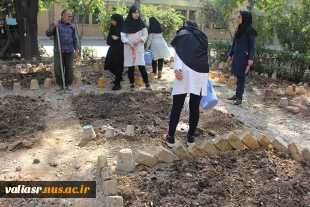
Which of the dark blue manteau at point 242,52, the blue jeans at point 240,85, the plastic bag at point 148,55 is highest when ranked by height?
the dark blue manteau at point 242,52

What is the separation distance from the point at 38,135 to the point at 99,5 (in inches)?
340

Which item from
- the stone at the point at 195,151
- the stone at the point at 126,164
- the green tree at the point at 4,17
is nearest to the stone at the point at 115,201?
the stone at the point at 126,164

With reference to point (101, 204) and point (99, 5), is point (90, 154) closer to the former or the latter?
point (101, 204)

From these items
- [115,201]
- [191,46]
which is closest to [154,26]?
[191,46]

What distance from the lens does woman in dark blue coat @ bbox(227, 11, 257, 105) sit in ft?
20.2

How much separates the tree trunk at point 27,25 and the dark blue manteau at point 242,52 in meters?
6.95

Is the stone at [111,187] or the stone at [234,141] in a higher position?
A: the stone at [234,141]

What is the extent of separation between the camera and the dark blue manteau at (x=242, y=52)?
6188mm

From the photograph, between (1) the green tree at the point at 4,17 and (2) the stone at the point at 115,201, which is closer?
(2) the stone at the point at 115,201

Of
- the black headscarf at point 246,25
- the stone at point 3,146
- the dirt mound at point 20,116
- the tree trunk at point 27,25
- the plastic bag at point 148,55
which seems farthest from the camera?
the tree trunk at point 27,25

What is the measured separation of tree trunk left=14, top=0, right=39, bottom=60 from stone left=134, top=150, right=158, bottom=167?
8519mm

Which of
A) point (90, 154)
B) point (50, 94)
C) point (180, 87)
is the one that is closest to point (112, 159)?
point (90, 154)

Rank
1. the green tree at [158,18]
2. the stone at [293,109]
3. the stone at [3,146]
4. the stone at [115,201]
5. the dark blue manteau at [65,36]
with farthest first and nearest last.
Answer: the green tree at [158,18] < the dark blue manteau at [65,36] < the stone at [293,109] < the stone at [3,146] < the stone at [115,201]

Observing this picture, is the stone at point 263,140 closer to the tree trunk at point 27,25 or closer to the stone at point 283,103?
the stone at point 283,103
